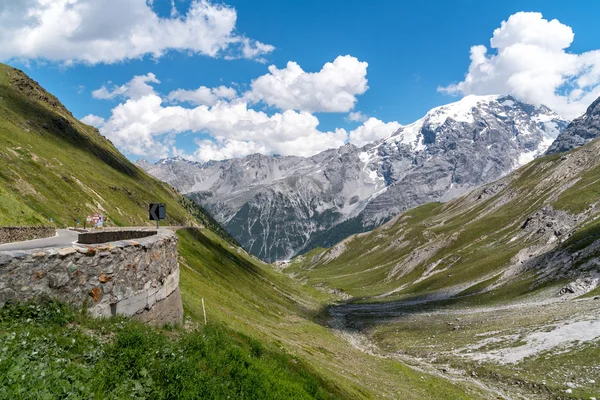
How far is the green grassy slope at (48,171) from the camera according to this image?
232ft

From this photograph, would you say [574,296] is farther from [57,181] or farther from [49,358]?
[57,181]

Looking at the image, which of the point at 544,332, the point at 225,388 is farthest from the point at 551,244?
the point at 225,388

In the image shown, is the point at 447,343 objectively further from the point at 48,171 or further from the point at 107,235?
the point at 48,171

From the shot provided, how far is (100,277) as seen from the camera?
14.8 m

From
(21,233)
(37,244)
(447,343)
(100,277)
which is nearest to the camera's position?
(100,277)

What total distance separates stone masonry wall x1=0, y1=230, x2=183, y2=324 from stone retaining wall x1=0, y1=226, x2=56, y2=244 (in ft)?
83.6

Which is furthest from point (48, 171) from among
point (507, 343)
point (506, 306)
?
point (506, 306)

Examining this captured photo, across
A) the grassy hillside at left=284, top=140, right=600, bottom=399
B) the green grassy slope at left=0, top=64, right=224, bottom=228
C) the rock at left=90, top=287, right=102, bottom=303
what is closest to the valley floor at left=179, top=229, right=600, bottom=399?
the grassy hillside at left=284, top=140, right=600, bottom=399

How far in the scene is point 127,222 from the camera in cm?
10425

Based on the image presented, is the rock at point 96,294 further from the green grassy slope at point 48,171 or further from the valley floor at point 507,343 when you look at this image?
the valley floor at point 507,343

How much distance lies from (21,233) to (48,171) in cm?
6415

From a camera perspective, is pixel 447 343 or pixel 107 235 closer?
pixel 107 235

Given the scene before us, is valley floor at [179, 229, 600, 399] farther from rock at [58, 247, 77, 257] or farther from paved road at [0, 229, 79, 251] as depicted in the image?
rock at [58, 247, 77, 257]

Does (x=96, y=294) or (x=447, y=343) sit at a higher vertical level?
(x=96, y=294)
